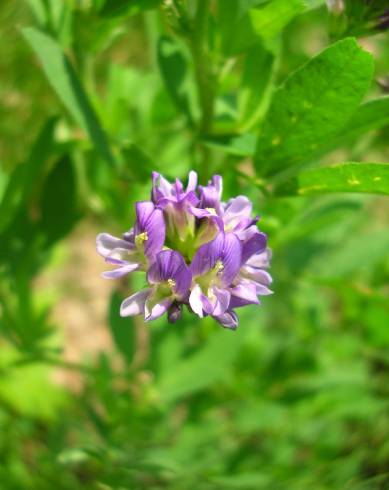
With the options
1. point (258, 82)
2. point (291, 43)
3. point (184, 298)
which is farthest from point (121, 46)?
point (184, 298)

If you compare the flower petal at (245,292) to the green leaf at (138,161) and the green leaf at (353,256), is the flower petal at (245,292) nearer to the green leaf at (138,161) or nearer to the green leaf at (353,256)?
the green leaf at (138,161)

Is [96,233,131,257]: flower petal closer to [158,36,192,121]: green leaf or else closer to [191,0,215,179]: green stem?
[191,0,215,179]: green stem

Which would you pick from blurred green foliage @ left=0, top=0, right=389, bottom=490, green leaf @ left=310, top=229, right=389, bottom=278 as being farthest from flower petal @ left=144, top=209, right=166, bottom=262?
green leaf @ left=310, top=229, right=389, bottom=278

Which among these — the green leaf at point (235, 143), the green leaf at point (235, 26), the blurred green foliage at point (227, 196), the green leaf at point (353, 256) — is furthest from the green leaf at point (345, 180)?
the green leaf at point (353, 256)

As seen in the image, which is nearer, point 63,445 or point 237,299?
point 237,299

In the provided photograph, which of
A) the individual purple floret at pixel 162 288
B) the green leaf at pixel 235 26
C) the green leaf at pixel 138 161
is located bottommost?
the individual purple floret at pixel 162 288

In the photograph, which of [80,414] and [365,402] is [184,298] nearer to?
[365,402]
